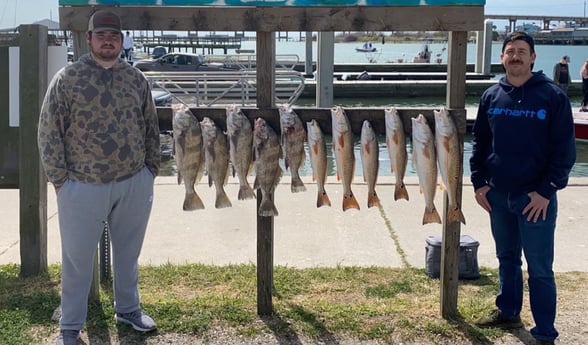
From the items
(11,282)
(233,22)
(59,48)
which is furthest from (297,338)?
(59,48)

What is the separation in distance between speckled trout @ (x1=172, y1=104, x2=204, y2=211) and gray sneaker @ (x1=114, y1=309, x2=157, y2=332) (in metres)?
0.75

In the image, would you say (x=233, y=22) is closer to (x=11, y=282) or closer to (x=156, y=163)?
(x=156, y=163)

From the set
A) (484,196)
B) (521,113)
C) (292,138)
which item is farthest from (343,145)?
(521,113)

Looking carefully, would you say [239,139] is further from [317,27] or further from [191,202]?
[317,27]

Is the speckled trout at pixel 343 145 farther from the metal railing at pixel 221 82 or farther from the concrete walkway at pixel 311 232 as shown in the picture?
the metal railing at pixel 221 82

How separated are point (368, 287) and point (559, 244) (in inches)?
90.7

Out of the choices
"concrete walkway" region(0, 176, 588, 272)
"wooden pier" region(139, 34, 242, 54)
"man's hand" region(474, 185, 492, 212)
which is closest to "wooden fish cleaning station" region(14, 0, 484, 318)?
"man's hand" region(474, 185, 492, 212)

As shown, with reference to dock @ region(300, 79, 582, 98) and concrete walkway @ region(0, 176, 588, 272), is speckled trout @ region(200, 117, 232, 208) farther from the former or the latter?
dock @ region(300, 79, 582, 98)

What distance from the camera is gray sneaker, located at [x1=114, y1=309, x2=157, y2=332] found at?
426cm

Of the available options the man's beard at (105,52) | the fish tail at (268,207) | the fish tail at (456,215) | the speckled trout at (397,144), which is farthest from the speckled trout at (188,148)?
the fish tail at (456,215)

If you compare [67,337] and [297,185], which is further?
[297,185]

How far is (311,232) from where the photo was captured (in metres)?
6.90

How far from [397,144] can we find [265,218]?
100 centimetres

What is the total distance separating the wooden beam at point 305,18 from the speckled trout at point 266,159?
0.62 m
